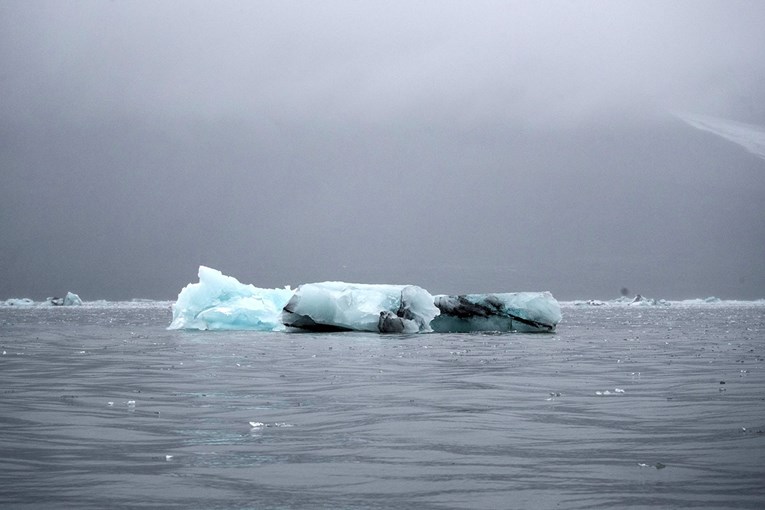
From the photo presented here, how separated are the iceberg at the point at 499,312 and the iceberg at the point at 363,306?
67.6 inches

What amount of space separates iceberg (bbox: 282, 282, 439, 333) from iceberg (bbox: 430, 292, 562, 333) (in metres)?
1.72

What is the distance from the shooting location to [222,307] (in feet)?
83.0

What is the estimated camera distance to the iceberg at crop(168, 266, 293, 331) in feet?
82.0

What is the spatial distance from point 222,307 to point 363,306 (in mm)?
4893

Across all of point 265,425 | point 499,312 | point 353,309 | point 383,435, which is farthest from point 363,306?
point 383,435

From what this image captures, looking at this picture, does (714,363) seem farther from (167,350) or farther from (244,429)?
(167,350)

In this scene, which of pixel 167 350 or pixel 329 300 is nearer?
pixel 167 350

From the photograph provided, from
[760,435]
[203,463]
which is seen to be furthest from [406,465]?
[760,435]

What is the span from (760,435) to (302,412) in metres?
3.99

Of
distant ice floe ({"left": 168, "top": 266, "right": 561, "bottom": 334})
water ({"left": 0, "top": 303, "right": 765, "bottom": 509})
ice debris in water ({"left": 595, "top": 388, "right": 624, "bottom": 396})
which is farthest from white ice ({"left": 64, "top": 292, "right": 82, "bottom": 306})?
ice debris in water ({"left": 595, "top": 388, "right": 624, "bottom": 396})

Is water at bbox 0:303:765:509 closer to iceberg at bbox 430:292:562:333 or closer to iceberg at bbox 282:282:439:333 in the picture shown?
iceberg at bbox 282:282:439:333

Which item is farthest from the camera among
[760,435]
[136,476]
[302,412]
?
[302,412]

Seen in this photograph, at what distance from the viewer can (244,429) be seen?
6.69 metres

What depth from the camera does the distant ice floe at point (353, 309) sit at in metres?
23.7
